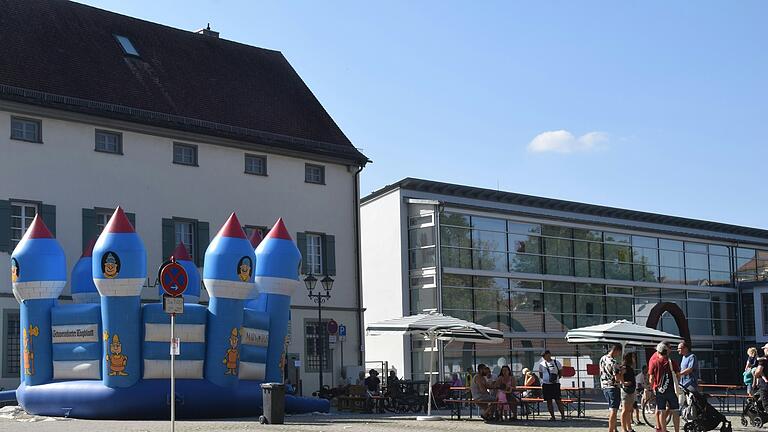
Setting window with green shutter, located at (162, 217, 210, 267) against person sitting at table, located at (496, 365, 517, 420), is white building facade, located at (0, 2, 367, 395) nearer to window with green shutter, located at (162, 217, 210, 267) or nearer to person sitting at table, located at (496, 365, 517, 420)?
window with green shutter, located at (162, 217, 210, 267)

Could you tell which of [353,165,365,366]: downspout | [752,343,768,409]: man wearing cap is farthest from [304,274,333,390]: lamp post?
[752,343,768,409]: man wearing cap

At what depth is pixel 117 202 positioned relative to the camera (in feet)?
110

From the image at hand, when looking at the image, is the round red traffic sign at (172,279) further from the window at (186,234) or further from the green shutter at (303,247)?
the green shutter at (303,247)

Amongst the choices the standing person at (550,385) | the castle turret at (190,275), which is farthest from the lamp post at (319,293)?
the standing person at (550,385)

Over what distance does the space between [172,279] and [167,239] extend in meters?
17.3

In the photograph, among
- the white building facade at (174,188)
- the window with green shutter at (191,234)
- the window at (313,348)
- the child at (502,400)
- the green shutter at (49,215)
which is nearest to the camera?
the child at (502,400)

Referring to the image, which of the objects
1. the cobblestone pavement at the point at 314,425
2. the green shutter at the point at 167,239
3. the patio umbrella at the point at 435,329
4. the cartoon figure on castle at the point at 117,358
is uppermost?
the green shutter at the point at 167,239

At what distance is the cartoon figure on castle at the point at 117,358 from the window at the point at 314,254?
14.8m

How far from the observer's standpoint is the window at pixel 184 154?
117ft

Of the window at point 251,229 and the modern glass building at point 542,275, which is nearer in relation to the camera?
the window at point 251,229

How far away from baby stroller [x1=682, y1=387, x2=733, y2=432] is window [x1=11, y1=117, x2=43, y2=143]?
65.9 ft

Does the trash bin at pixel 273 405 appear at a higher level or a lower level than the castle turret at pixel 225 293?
lower

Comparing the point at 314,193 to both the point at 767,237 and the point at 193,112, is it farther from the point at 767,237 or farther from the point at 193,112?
the point at 767,237

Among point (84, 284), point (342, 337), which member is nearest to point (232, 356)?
point (84, 284)
